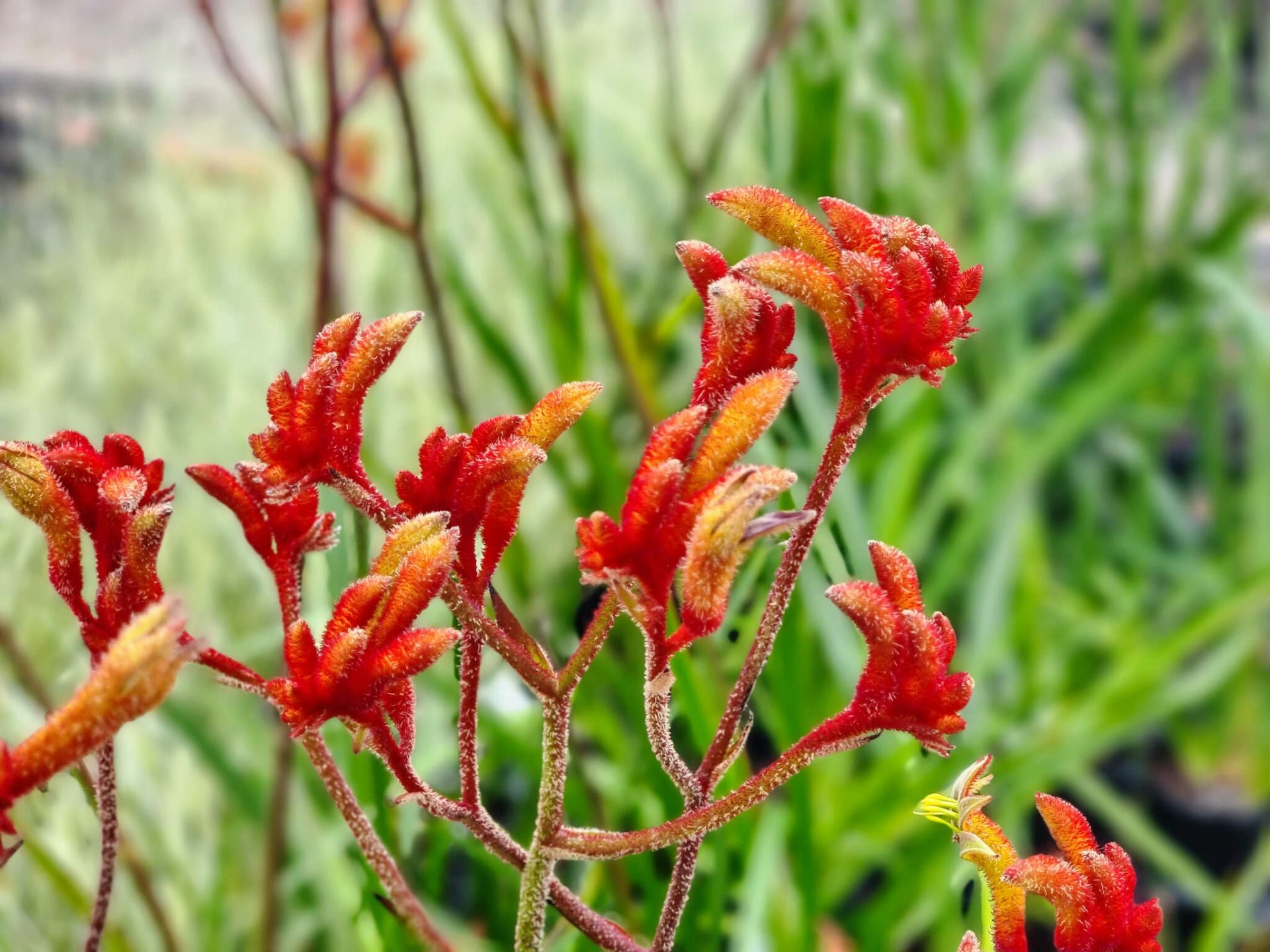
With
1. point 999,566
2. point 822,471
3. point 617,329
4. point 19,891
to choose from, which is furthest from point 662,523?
point 999,566

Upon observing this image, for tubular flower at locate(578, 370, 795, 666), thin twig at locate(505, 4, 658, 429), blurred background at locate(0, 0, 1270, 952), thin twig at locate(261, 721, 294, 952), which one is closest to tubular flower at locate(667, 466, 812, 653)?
tubular flower at locate(578, 370, 795, 666)

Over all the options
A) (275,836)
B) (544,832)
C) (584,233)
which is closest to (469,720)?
(544,832)

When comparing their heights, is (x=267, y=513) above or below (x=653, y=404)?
below

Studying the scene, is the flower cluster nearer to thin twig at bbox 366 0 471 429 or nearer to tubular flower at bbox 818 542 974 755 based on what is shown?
tubular flower at bbox 818 542 974 755

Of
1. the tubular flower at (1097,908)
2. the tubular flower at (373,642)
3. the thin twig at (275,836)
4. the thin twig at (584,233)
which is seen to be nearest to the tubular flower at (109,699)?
the tubular flower at (373,642)

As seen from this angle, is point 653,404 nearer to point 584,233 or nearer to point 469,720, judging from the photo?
point 584,233

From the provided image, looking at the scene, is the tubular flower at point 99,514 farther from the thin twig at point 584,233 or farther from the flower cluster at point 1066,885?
the thin twig at point 584,233

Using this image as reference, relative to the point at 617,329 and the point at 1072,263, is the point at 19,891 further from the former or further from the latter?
the point at 1072,263
